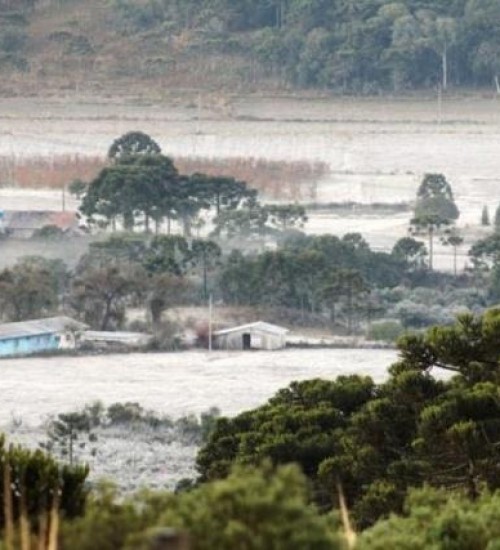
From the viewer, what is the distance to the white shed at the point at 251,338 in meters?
30.1

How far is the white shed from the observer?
30141mm

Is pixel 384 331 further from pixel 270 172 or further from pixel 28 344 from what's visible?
pixel 270 172

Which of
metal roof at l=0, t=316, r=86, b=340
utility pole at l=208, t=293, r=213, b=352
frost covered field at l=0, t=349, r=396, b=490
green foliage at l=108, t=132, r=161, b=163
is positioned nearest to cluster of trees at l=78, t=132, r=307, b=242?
green foliage at l=108, t=132, r=161, b=163

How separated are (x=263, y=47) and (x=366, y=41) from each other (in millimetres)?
2197

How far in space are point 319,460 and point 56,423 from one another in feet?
24.1

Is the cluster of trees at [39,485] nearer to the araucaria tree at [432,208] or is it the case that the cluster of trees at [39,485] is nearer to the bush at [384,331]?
the bush at [384,331]

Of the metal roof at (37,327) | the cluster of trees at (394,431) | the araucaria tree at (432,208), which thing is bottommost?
the metal roof at (37,327)

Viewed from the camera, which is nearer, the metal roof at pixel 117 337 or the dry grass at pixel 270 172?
the metal roof at pixel 117 337

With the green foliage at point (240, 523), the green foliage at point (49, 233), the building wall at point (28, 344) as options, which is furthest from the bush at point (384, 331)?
the green foliage at point (240, 523)

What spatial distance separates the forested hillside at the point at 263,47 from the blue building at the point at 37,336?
2820 cm

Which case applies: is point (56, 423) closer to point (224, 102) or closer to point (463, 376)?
point (463, 376)

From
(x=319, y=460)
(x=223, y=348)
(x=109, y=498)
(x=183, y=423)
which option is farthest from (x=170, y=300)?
(x=109, y=498)

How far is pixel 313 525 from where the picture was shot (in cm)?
731

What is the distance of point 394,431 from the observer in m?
14.6
